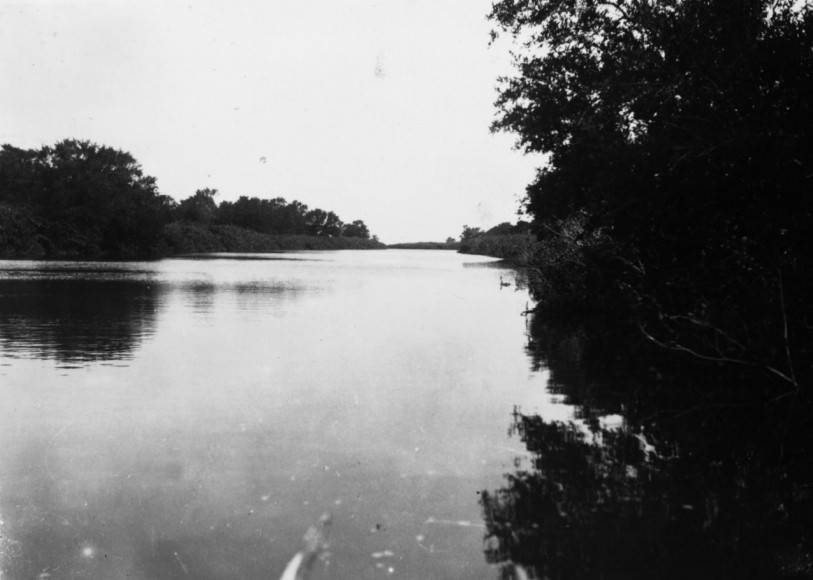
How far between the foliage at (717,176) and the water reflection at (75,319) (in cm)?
948

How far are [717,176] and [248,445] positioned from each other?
22.5 feet

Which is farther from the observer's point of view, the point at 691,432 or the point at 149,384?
the point at 149,384

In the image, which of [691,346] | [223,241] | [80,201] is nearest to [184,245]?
[223,241]

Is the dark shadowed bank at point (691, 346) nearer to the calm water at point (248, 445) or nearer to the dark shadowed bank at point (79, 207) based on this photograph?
the calm water at point (248, 445)

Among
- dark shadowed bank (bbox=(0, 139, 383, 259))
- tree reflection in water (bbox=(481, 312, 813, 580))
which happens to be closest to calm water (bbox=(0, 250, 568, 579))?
tree reflection in water (bbox=(481, 312, 813, 580))

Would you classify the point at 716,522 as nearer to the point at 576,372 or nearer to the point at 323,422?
the point at 323,422

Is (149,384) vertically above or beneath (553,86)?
beneath

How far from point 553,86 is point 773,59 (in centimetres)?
1094

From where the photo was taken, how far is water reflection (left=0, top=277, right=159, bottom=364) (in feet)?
44.6

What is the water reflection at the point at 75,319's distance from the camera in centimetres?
1360

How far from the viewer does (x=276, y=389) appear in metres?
10.5

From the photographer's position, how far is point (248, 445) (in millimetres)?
7574

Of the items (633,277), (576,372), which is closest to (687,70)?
(633,277)

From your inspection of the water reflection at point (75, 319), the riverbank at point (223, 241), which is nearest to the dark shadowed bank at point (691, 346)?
the water reflection at point (75, 319)
